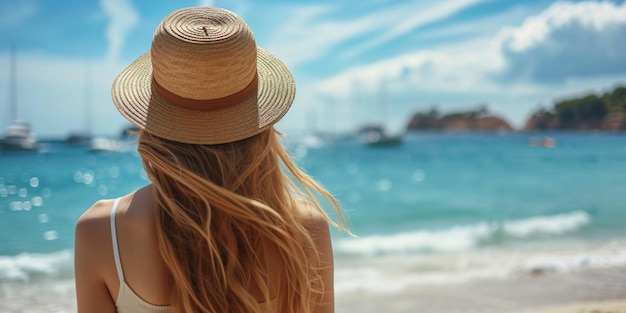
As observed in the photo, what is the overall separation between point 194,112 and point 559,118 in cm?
5882

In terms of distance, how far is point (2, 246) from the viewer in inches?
357

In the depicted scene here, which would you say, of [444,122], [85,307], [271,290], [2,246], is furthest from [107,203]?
[444,122]

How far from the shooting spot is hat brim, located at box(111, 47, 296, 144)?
1.13m

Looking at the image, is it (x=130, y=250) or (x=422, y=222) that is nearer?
(x=130, y=250)

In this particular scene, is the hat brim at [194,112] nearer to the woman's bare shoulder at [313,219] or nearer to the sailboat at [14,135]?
the woman's bare shoulder at [313,219]

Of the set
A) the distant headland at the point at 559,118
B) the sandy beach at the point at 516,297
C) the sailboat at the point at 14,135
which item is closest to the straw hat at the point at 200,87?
the sandy beach at the point at 516,297

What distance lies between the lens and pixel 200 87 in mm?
1139

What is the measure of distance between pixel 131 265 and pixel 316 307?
1.52 ft

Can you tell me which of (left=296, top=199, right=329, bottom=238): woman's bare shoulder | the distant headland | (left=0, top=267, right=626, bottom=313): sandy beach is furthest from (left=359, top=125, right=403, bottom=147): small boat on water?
(left=296, top=199, right=329, bottom=238): woman's bare shoulder

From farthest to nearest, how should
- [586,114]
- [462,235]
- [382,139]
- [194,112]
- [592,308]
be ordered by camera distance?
[586,114] < [382,139] < [462,235] < [592,308] < [194,112]

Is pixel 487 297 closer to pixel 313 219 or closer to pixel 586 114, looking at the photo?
pixel 313 219

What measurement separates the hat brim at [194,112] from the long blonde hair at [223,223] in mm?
31

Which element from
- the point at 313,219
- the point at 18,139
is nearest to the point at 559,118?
the point at 18,139

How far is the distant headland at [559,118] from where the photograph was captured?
140 feet
